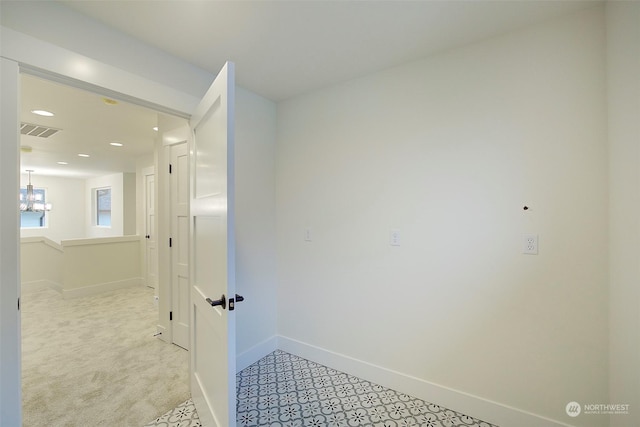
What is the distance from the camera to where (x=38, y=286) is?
15.9 feet

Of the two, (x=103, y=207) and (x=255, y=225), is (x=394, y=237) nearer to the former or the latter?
(x=255, y=225)

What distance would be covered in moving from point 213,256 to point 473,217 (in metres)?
1.59

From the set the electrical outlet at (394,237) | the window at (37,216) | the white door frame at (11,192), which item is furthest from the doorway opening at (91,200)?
the electrical outlet at (394,237)

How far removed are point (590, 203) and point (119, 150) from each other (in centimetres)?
579

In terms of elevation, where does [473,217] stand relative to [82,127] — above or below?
below

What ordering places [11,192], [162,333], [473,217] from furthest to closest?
[162,333]
[473,217]
[11,192]

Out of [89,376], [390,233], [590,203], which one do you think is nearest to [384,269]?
[390,233]

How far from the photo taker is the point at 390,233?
2.07 m

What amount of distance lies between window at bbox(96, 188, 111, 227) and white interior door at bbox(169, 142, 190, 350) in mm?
6284

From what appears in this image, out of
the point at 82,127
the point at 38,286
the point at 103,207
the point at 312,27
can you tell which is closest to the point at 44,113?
A: the point at 82,127

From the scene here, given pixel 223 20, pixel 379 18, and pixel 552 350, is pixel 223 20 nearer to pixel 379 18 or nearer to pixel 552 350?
pixel 379 18

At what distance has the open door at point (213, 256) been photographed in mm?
1269

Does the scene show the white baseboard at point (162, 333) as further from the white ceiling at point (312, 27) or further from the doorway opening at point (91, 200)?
the white ceiling at point (312, 27)

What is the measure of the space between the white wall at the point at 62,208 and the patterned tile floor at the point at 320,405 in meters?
9.00
